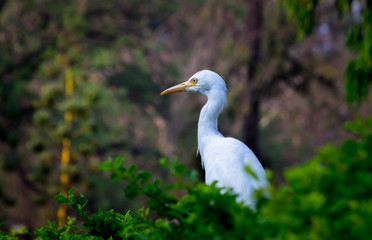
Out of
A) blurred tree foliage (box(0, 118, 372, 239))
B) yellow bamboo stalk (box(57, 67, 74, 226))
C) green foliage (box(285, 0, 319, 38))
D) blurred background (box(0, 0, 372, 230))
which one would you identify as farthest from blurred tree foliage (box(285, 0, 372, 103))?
yellow bamboo stalk (box(57, 67, 74, 226))

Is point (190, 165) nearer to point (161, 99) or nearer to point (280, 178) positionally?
point (280, 178)

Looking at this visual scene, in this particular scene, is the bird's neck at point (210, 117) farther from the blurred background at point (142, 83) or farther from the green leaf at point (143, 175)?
the blurred background at point (142, 83)

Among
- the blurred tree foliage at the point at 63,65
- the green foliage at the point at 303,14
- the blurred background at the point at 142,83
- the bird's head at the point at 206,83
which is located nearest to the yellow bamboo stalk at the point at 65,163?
the blurred background at the point at 142,83

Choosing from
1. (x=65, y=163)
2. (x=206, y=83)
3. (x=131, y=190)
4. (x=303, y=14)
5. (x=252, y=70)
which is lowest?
(x=65, y=163)

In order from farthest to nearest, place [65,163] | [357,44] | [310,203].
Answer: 1. [65,163]
2. [357,44]
3. [310,203]

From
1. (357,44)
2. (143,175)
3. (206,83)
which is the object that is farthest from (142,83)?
(143,175)

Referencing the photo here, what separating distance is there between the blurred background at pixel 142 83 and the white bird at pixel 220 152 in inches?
205

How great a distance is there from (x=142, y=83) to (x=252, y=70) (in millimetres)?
5489

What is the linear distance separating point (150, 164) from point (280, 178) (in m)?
4.67

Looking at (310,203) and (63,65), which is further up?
(310,203)

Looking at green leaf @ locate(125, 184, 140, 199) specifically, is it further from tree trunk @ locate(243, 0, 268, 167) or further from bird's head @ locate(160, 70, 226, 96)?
tree trunk @ locate(243, 0, 268, 167)

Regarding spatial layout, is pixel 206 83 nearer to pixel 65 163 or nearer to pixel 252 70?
pixel 65 163

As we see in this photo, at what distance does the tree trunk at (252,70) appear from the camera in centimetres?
1162

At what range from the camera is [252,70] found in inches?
470
